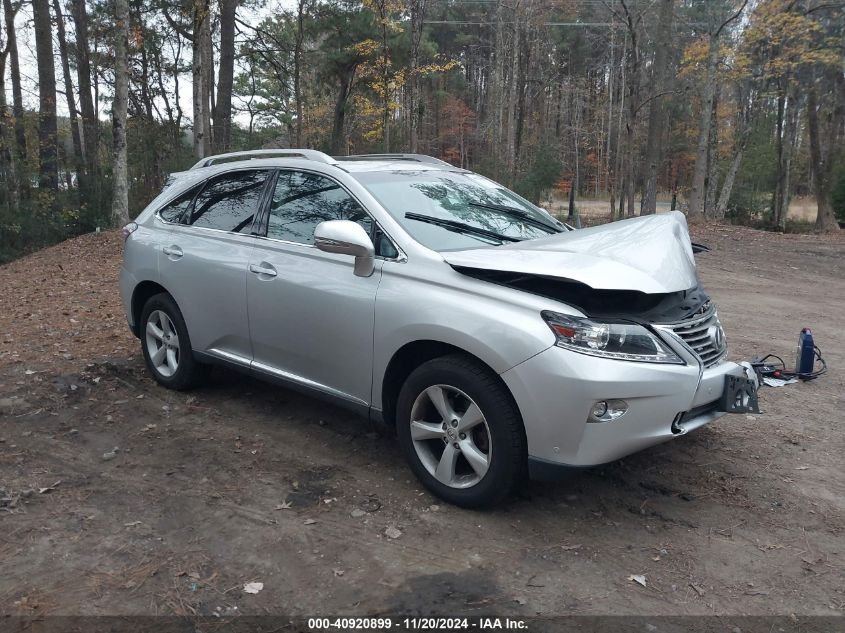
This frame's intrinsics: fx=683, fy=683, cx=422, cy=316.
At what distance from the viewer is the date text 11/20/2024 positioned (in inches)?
106

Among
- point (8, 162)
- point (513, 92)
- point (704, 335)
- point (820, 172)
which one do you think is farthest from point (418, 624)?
point (513, 92)

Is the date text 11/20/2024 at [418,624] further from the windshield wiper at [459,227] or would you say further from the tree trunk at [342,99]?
the tree trunk at [342,99]

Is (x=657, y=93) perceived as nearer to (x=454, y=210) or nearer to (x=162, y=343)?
(x=454, y=210)

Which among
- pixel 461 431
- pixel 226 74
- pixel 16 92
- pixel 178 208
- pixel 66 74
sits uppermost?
pixel 66 74

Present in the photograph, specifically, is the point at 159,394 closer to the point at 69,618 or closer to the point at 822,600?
the point at 69,618

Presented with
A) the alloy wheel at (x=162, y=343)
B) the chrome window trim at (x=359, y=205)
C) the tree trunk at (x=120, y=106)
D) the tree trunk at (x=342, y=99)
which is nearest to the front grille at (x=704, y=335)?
the chrome window trim at (x=359, y=205)

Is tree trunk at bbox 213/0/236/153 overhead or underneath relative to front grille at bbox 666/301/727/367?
overhead

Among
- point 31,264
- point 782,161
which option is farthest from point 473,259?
point 782,161

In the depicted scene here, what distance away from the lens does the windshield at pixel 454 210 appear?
4.06 m

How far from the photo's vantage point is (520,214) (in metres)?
4.79

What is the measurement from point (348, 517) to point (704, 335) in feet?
6.97

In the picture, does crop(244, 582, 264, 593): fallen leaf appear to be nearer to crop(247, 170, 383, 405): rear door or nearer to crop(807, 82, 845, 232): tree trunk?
crop(247, 170, 383, 405): rear door

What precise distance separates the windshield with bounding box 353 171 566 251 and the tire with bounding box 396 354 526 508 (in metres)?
0.83

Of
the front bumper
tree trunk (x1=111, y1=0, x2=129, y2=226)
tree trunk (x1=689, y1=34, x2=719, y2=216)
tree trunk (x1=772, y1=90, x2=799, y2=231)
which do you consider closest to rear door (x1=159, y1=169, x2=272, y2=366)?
the front bumper
